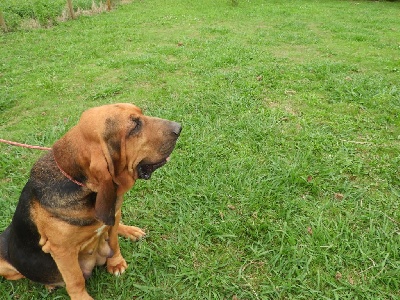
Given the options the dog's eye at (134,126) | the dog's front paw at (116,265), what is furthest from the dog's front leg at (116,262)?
the dog's eye at (134,126)

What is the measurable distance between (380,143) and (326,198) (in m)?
1.66

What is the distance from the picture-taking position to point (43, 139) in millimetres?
5238

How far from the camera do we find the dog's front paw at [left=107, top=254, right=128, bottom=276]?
3215 millimetres

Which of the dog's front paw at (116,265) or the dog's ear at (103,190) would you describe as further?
the dog's front paw at (116,265)

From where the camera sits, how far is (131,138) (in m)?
2.48

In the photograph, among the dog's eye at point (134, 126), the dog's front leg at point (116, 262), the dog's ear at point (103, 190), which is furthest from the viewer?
the dog's front leg at point (116, 262)

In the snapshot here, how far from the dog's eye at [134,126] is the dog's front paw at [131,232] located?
149 centimetres

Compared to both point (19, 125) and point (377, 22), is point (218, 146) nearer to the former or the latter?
point (19, 125)

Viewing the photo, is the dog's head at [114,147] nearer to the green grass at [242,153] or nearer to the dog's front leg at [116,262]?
the dog's front leg at [116,262]

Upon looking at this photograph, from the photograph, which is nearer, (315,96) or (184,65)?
(315,96)

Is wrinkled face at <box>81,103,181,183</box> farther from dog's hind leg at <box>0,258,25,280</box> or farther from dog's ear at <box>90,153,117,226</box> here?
dog's hind leg at <box>0,258,25,280</box>

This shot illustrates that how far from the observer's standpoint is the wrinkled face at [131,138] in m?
2.36

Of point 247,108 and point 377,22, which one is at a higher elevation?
point 377,22

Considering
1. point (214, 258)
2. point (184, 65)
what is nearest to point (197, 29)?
point (184, 65)
